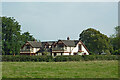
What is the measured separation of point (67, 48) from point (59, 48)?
2.52 meters

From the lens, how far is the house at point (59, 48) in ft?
193

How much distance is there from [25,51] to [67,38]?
14919 millimetres

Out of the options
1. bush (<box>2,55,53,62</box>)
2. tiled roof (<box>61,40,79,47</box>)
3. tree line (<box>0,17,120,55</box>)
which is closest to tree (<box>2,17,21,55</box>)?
tree line (<box>0,17,120,55</box>)

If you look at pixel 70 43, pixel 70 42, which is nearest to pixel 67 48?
pixel 70 43

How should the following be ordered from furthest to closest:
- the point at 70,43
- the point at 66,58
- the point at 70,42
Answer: the point at 70,42
the point at 70,43
the point at 66,58

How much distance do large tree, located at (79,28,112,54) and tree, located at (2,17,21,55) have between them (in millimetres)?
23253

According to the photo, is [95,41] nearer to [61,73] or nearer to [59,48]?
[59,48]

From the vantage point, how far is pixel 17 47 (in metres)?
60.3

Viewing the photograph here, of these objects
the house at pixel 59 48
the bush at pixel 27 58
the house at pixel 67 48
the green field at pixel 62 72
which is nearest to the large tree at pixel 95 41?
the house at pixel 59 48

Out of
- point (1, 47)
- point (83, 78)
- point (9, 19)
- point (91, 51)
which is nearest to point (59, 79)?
point (83, 78)

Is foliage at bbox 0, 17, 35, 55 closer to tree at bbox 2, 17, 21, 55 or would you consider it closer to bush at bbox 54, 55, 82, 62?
tree at bbox 2, 17, 21, 55

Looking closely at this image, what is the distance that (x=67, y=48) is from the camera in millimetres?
58812

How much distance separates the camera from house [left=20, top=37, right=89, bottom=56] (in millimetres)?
58688

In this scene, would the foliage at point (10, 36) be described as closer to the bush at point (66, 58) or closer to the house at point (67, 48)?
the house at point (67, 48)
